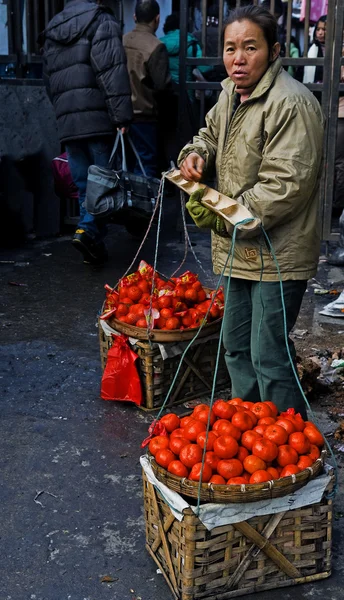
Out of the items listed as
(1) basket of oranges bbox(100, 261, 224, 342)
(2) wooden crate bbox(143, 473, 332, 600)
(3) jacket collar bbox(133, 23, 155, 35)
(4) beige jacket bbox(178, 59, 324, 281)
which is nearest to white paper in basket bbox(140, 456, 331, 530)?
(2) wooden crate bbox(143, 473, 332, 600)

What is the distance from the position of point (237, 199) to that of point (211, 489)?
1.30m

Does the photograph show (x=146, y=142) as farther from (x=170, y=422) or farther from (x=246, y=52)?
(x=170, y=422)

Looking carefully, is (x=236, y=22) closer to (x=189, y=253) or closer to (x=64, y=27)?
(x=64, y=27)

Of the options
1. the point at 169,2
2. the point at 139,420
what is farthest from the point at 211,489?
the point at 169,2

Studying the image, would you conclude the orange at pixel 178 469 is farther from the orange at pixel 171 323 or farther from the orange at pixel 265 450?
the orange at pixel 171 323

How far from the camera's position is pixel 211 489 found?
9.68 feet

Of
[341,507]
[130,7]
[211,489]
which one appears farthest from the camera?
[130,7]

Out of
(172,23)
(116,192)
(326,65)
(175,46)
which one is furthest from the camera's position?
(172,23)

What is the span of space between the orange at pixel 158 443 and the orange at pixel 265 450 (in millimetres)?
362

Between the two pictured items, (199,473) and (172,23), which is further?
(172,23)

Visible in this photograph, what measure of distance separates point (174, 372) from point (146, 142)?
4757 mm

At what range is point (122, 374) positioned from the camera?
482 cm

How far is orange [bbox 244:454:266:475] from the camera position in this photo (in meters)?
3.05

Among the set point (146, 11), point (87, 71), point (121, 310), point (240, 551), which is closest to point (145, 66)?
point (146, 11)
